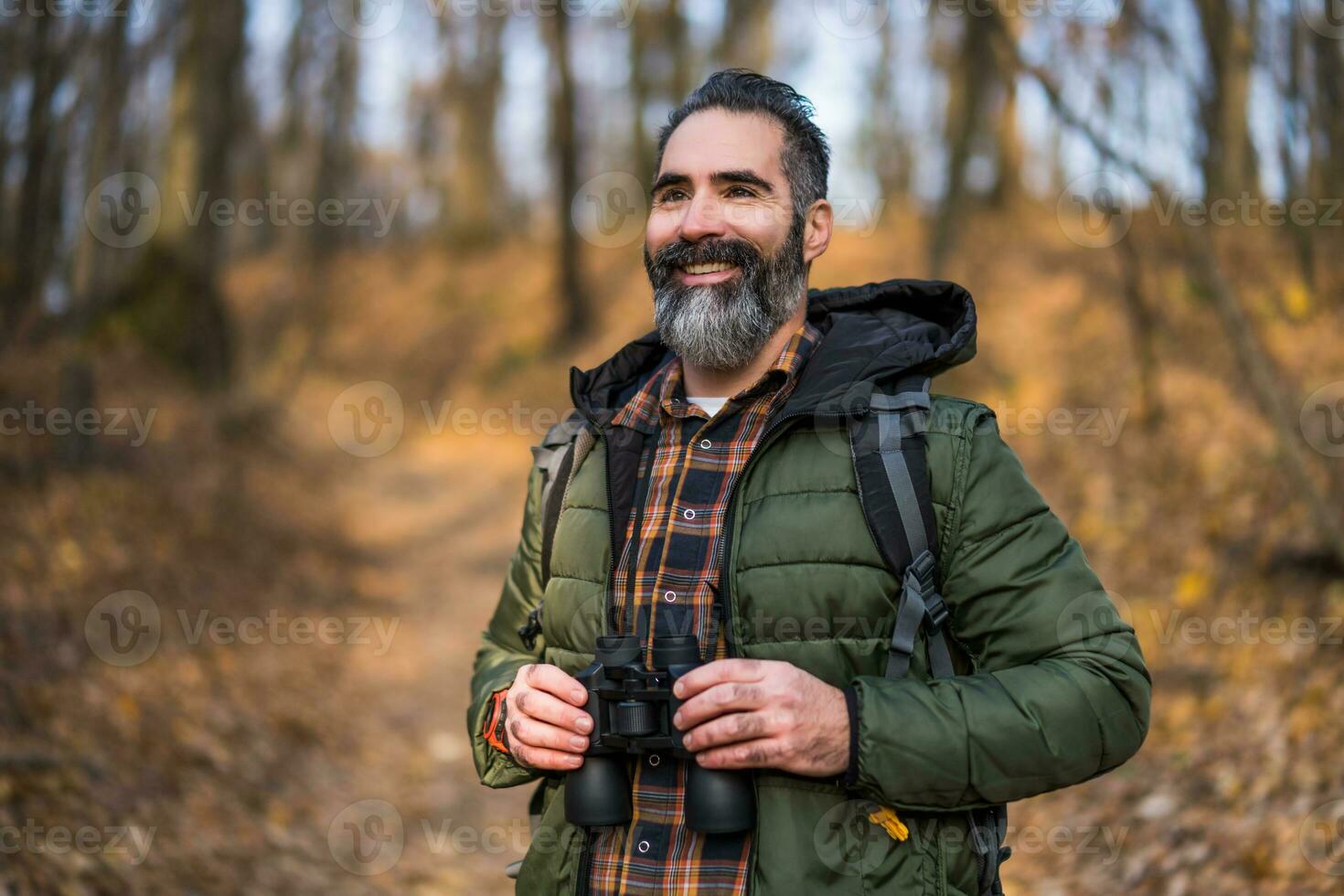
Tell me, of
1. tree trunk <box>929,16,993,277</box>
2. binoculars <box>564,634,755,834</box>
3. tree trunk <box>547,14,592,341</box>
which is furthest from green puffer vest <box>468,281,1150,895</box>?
tree trunk <box>547,14,592,341</box>

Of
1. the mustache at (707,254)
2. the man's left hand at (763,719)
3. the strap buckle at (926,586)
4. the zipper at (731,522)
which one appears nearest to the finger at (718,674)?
the man's left hand at (763,719)

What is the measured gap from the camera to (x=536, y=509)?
2.63 meters

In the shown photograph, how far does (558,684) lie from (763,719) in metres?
0.44

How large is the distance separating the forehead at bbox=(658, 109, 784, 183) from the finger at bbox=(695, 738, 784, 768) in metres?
1.34

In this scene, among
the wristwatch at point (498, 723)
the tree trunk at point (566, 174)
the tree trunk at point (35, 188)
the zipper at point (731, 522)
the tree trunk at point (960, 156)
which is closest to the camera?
the zipper at point (731, 522)

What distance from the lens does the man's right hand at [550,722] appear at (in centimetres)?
198

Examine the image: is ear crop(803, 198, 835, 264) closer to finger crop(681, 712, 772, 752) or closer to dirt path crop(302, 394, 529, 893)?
finger crop(681, 712, 772, 752)

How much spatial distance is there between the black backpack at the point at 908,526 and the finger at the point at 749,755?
0.31 m

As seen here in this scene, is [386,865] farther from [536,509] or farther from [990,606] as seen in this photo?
[990,606]

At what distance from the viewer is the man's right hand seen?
1.98 m

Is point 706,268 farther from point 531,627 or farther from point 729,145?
point 531,627

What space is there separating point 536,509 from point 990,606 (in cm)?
119

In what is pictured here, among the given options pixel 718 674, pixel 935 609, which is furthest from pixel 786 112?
pixel 718 674

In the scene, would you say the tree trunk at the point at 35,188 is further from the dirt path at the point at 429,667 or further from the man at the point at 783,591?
the man at the point at 783,591
